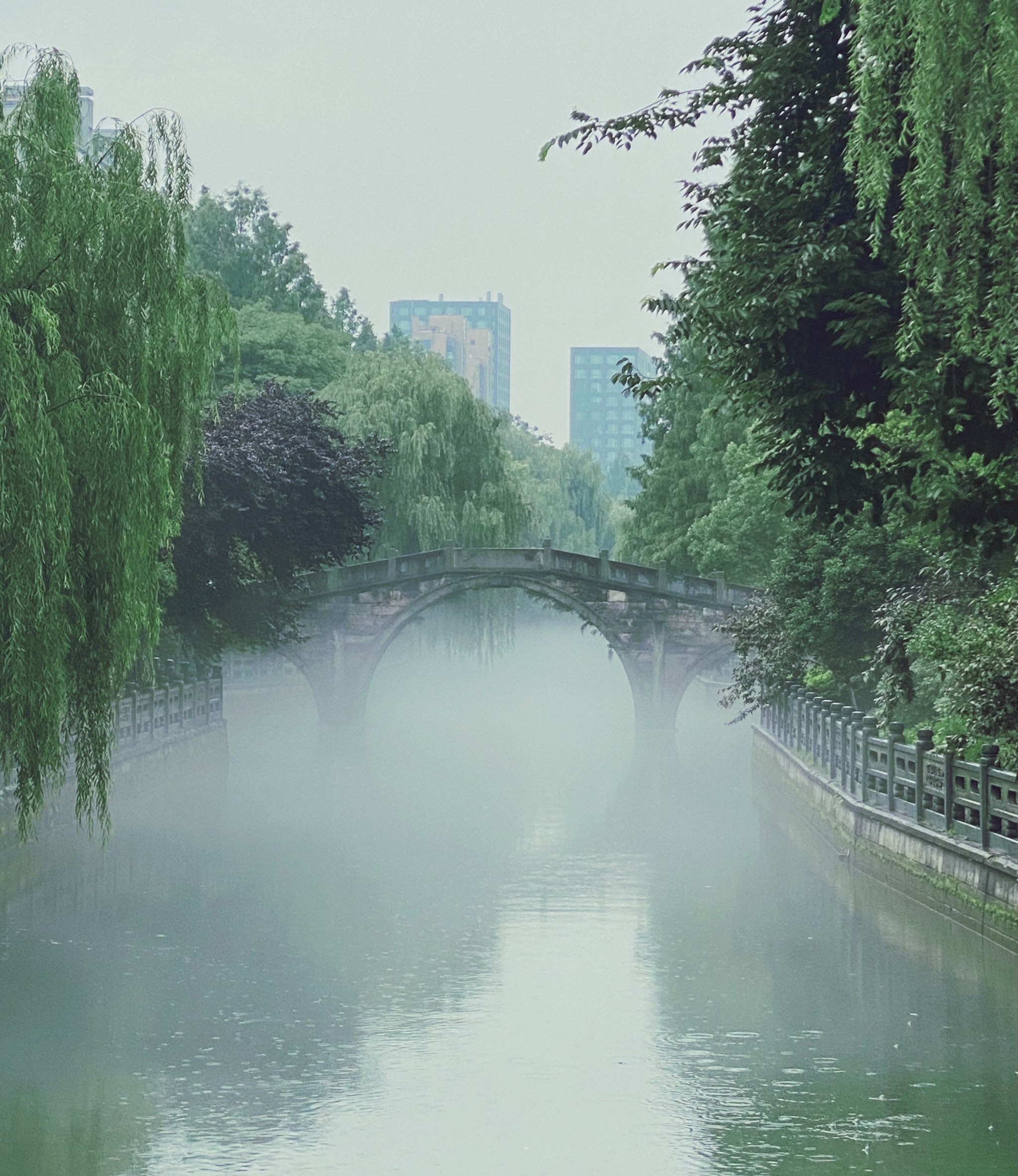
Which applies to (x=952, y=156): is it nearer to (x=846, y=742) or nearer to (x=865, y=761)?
(x=865, y=761)

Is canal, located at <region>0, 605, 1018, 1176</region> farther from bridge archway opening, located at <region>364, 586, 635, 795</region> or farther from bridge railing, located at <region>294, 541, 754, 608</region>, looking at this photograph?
bridge railing, located at <region>294, 541, 754, 608</region>

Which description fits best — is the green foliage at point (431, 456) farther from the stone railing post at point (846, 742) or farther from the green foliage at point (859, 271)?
the green foliage at point (859, 271)

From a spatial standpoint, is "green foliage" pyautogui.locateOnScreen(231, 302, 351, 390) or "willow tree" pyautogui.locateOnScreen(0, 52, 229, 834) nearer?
"willow tree" pyautogui.locateOnScreen(0, 52, 229, 834)

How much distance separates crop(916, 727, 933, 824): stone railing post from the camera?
15.8 metres

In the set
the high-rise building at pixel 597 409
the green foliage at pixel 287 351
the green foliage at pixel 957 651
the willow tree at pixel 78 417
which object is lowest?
the green foliage at pixel 957 651

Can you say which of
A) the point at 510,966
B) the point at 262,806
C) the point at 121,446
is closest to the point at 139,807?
the point at 262,806

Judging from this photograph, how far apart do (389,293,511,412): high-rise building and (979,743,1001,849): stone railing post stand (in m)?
143

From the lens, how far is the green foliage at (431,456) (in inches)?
1382

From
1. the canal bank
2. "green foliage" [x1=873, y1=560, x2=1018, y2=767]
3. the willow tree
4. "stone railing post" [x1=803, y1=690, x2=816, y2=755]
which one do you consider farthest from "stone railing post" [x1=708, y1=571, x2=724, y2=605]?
the willow tree

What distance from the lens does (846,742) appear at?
20.1 meters

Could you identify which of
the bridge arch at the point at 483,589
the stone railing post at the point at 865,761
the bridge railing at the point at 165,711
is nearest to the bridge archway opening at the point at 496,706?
the bridge arch at the point at 483,589

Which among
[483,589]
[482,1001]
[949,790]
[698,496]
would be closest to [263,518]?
[483,589]

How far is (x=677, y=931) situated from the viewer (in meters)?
15.3

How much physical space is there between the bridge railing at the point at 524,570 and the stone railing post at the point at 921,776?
61.5 ft
